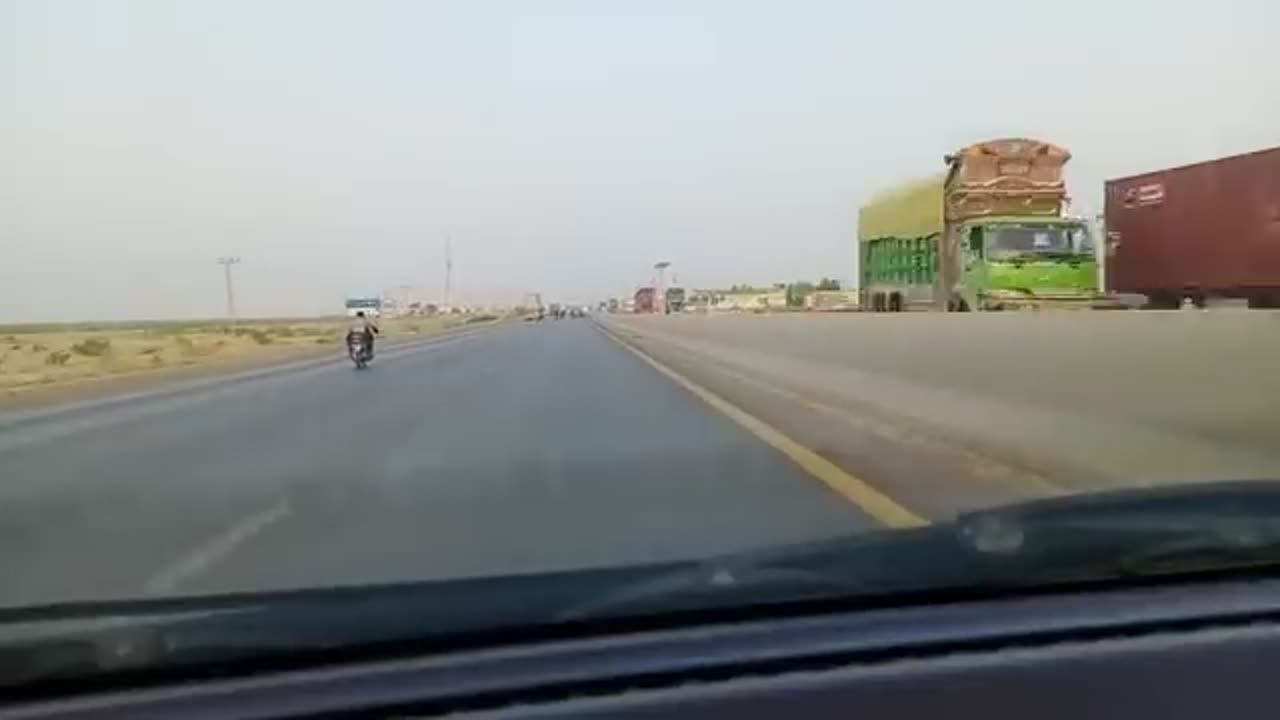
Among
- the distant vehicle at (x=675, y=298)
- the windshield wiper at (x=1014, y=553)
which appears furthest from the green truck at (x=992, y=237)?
the distant vehicle at (x=675, y=298)

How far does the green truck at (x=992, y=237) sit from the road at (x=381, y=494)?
977 cm

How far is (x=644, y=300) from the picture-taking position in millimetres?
135500

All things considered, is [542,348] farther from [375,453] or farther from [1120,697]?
[1120,697]

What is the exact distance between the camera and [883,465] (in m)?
13.4

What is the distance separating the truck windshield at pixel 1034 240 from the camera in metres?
31.6

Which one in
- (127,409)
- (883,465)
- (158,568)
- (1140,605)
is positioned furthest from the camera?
(127,409)

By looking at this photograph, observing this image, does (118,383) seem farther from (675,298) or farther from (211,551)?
(675,298)

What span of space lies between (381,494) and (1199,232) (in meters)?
24.5

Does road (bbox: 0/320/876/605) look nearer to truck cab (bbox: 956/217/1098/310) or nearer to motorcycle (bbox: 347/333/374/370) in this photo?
truck cab (bbox: 956/217/1098/310)

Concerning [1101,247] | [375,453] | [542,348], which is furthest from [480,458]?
[542,348]

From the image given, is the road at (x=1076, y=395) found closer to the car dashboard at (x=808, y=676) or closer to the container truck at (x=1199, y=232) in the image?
the car dashboard at (x=808, y=676)

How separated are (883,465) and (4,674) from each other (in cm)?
1053

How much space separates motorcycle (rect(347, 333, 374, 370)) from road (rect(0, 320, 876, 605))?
15835mm

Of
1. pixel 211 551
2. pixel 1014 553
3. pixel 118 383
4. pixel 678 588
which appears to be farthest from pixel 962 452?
pixel 118 383
